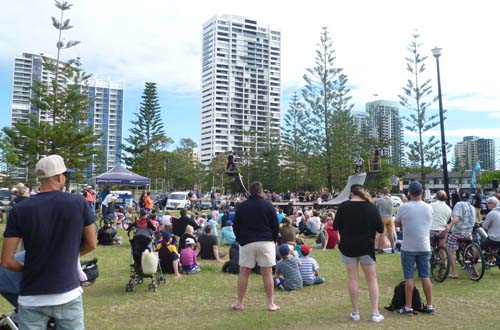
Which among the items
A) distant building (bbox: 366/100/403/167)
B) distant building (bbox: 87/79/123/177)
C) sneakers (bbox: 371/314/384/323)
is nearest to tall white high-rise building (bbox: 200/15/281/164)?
distant building (bbox: 87/79/123/177)

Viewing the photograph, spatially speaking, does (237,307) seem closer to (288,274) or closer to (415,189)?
(288,274)

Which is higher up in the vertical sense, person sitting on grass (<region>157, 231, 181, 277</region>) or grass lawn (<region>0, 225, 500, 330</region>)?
person sitting on grass (<region>157, 231, 181, 277</region>)

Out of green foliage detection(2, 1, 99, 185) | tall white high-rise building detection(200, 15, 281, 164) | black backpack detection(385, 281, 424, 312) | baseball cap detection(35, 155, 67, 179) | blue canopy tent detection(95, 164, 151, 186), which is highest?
tall white high-rise building detection(200, 15, 281, 164)

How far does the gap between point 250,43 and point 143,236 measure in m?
120

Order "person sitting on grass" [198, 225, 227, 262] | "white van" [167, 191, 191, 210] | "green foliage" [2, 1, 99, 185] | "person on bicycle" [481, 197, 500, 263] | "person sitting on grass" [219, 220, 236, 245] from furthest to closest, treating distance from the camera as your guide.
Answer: "white van" [167, 191, 191, 210] → "green foliage" [2, 1, 99, 185] → "person sitting on grass" [219, 220, 236, 245] → "person sitting on grass" [198, 225, 227, 262] → "person on bicycle" [481, 197, 500, 263]

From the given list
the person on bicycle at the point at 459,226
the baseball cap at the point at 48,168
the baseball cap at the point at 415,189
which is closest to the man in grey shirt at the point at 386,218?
the person on bicycle at the point at 459,226

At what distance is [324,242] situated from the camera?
39.4 feet

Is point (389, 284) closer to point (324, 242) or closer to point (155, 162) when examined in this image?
point (324, 242)

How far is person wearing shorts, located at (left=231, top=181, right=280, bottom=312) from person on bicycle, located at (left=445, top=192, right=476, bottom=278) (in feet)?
12.4

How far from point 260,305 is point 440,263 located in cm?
334

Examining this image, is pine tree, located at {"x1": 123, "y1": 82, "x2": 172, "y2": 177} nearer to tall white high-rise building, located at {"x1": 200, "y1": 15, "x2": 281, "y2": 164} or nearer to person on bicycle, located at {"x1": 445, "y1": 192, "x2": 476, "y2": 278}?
person on bicycle, located at {"x1": 445, "y1": 192, "x2": 476, "y2": 278}

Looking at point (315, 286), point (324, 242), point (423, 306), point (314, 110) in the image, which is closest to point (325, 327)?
point (423, 306)

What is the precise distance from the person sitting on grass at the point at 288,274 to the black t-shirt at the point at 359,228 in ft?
6.68

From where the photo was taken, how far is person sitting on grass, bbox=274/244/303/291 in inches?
271
